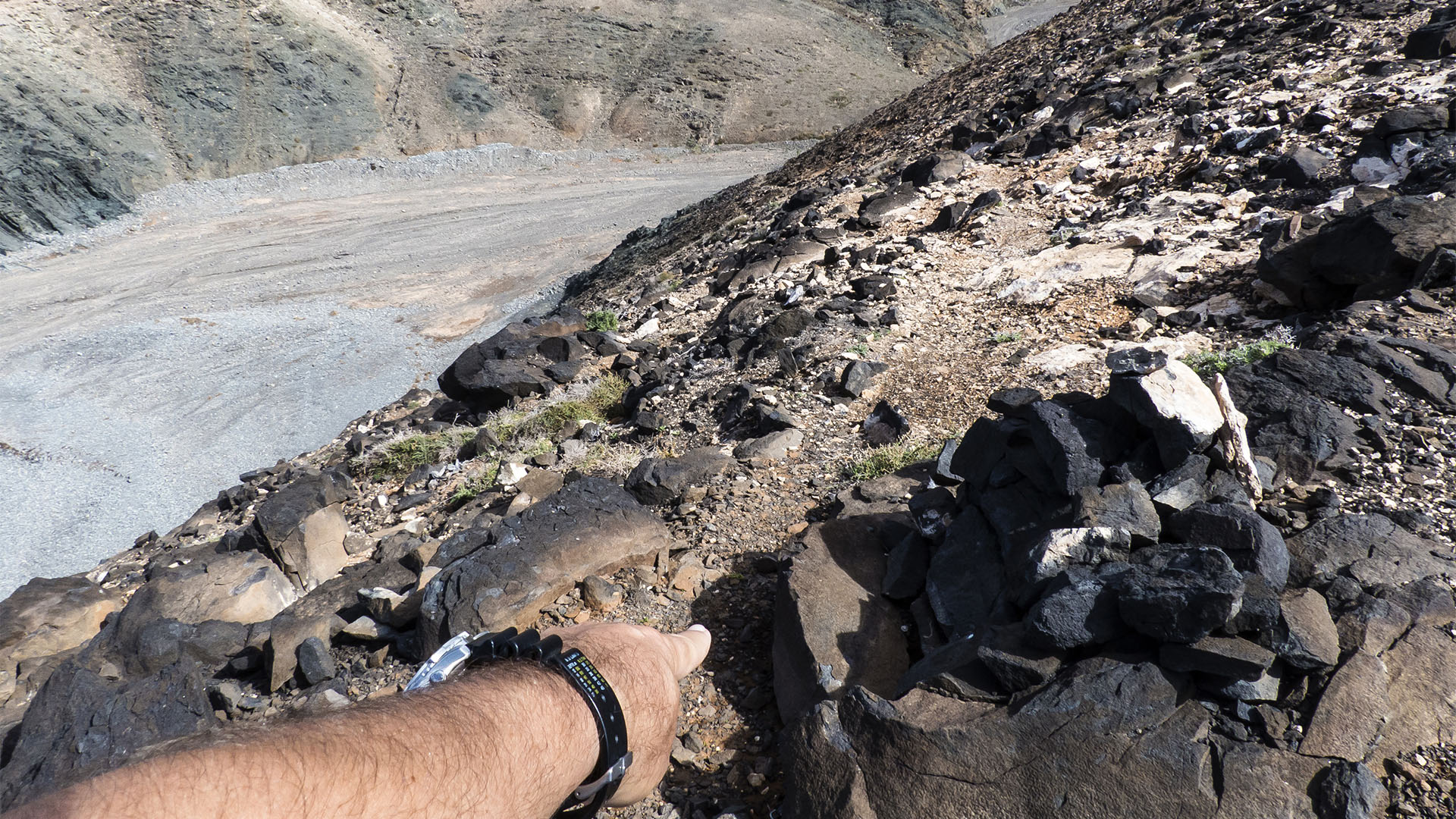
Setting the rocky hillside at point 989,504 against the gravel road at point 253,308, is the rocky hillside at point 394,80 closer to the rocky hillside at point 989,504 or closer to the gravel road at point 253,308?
the gravel road at point 253,308

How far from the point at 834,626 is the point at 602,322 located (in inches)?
298

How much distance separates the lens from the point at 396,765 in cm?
143

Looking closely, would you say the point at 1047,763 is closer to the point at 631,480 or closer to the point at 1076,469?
the point at 1076,469

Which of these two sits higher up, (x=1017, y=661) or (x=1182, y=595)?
(x=1182, y=595)

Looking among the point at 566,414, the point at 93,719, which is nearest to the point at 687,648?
the point at 93,719

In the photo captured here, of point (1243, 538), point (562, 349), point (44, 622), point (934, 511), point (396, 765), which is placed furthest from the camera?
point (562, 349)

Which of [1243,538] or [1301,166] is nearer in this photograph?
[1243,538]

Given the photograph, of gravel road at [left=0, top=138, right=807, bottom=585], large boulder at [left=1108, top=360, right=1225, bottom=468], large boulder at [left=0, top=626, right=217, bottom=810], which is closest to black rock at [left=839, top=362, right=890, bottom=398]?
large boulder at [left=1108, top=360, right=1225, bottom=468]

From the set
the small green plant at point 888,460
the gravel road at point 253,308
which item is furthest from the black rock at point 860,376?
the gravel road at point 253,308

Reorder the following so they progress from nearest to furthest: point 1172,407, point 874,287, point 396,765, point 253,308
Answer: point 396,765 < point 1172,407 < point 874,287 < point 253,308

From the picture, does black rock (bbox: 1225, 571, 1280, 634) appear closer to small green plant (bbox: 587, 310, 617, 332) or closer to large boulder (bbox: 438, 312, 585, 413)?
large boulder (bbox: 438, 312, 585, 413)

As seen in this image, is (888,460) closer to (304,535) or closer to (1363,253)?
(1363,253)

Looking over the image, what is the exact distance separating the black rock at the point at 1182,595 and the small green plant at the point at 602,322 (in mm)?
8073

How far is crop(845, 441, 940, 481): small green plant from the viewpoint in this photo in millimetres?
4789
